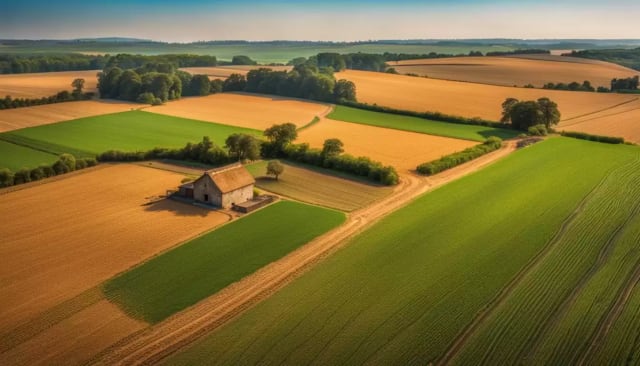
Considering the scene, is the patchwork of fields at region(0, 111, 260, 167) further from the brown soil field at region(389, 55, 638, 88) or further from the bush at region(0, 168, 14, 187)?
the brown soil field at region(389, 55, 638, 88)

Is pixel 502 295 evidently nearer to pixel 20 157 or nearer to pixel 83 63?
pixel 20 157

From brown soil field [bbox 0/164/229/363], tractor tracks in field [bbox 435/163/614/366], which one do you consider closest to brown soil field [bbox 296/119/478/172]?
tractor tracks in field [bbox 435/163/614/366]

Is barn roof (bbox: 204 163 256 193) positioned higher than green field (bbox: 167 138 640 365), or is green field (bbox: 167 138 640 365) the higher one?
barn roof (bbox: 204 163 256 193)

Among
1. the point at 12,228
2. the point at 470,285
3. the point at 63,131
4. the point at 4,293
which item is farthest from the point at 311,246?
the point at 63,131

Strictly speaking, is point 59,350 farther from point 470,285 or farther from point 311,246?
point 470,285

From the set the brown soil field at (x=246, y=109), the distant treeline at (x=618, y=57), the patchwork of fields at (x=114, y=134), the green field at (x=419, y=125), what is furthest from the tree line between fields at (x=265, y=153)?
the distant treeline at (x=618, y=57)

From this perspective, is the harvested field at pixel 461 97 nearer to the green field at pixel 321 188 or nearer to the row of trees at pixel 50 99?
the green field at pixel 321 188
